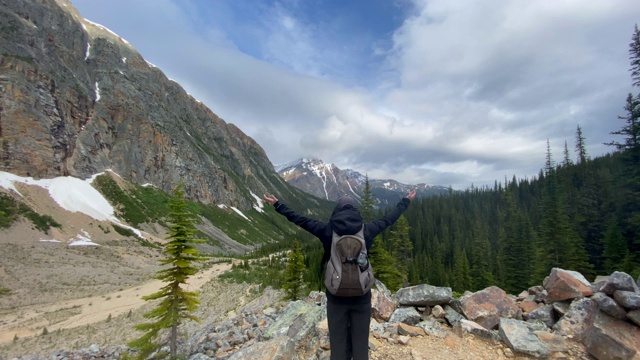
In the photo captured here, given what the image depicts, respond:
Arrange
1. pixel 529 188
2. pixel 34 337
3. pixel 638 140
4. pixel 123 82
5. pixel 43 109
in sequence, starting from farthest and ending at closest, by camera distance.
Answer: pixel 123 82 < pixel 529 188 < pixel 43 109 < pixel 638 140 < pixel 34 337

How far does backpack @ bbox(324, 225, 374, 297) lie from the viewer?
15.2 feet

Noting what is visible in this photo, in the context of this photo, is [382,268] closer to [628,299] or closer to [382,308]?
[382,308]

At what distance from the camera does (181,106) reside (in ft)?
587

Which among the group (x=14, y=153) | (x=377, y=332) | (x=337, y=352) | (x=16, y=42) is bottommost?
(x=377, y=332)

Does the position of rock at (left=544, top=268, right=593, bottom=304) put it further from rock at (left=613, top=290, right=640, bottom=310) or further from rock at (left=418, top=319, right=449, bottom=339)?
rock at (left=418, top=319, right=449, bottom=339)

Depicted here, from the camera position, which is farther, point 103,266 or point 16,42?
point 16,42

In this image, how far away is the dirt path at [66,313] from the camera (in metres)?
24.7

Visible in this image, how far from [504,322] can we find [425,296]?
2396 millimetres

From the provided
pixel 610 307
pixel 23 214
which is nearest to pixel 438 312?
pixel 610 307

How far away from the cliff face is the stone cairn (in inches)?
3874

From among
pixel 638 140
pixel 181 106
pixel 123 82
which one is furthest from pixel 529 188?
pixel 181 106

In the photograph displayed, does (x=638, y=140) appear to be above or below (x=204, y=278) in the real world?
above

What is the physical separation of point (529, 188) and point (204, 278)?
11169 centimetres

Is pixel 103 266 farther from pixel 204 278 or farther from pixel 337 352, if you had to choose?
pixel 337 352
